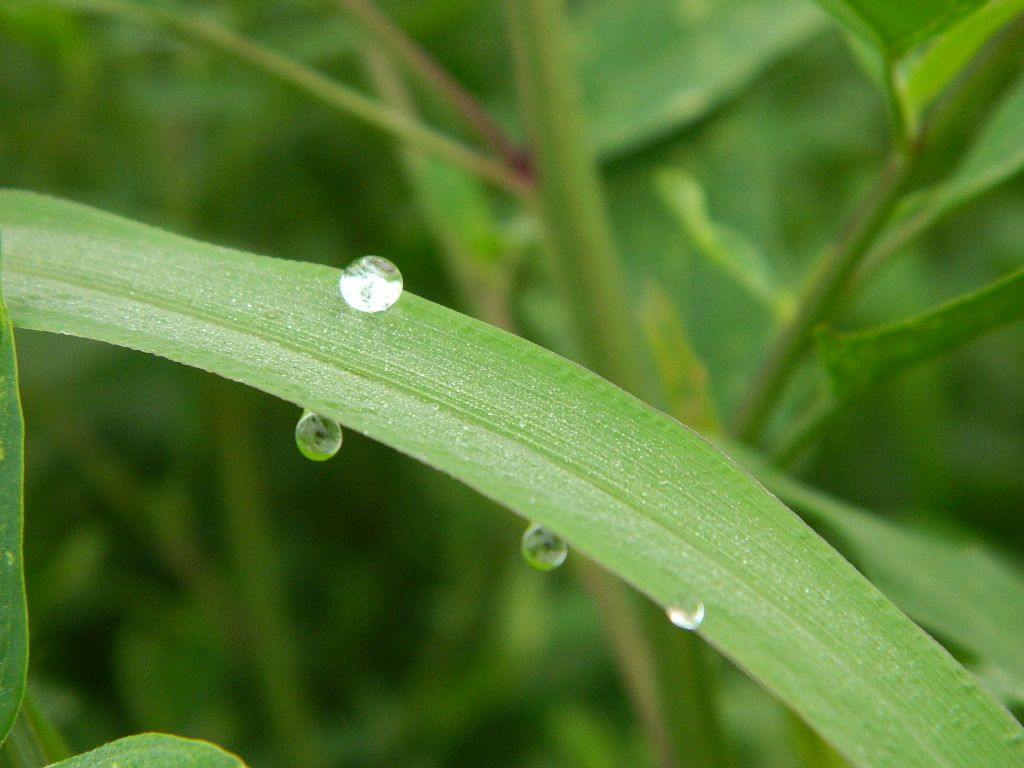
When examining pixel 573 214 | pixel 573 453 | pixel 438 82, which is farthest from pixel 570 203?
pixel 573 453

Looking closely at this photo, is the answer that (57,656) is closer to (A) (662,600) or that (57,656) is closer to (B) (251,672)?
(B) (251,672)

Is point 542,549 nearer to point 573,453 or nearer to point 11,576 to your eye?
point 573,453

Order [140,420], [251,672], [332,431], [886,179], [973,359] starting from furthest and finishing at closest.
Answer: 1. [973,359]
2. [140,420]
3. [251,672]
4. [886,179]
5. [332,431]

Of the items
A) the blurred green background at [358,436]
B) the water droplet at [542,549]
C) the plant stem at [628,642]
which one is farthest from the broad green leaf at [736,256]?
the water droplet at [542,549]

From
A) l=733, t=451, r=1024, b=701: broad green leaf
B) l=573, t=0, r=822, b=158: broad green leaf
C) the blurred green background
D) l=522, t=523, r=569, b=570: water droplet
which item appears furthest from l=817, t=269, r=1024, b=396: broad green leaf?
l=573, t=0, r=822, b=158: broad green leaf

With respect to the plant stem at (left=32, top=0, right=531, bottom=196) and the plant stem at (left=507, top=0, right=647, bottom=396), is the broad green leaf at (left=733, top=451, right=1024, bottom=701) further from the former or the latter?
the plant stem at (left=32, top=0, right=531, bottom=196)

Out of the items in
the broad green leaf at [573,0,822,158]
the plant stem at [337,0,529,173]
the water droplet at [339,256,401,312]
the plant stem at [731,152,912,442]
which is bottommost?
the water droplet at [339,256,401,312]

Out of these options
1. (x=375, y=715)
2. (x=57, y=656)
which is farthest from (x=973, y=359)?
(x=57, y=656)
